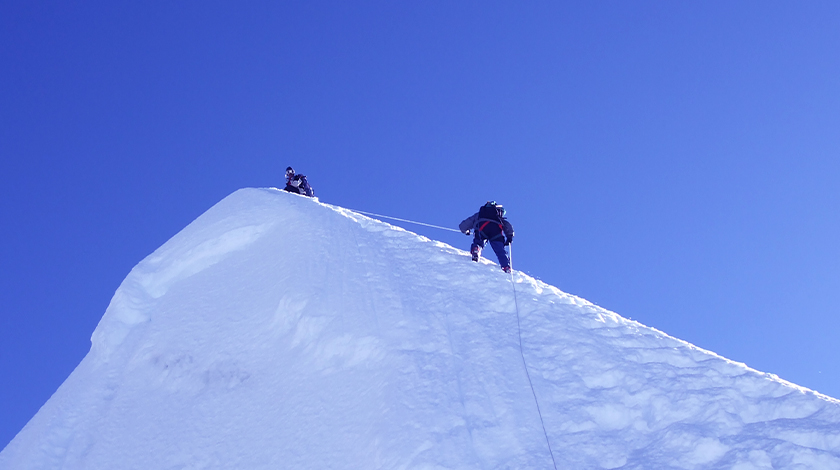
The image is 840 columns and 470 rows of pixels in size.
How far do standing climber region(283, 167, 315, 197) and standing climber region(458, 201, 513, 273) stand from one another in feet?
26.3

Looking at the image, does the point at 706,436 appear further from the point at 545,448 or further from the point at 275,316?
the point at 275,316

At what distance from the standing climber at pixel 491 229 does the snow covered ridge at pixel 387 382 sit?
0.59 meters

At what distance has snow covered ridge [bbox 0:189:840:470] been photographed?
249 inches

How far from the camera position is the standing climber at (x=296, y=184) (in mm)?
19719

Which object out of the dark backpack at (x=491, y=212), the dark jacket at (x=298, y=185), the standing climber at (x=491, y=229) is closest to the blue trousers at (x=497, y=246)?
the standing climber at (x=491, y=229)

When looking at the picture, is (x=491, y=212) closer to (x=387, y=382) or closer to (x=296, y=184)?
(x=387, y=382)

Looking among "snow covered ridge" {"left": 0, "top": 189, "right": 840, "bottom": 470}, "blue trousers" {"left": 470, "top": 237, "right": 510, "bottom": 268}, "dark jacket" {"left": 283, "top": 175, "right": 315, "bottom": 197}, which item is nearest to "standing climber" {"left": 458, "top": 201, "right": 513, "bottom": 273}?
"blue trousers" {"left": 470, "top": 237, "right": 510, "bottom": 268}

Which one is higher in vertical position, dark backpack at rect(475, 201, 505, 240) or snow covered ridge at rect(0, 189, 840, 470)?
dark backpack at rect(475, 201, 505, 240)

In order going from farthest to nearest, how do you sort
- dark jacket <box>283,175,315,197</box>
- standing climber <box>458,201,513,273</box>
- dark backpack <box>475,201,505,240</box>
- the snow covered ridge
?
dark jacket <box>283,175,315,197</box>, dark backpack <box>475,201,505,240</box>, standing climber <box>458,201,513,273</box>, the snow covered ridge

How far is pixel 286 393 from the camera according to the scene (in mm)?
8523

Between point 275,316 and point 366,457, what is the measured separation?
4.28 meters

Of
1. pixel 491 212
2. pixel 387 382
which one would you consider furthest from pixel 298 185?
pixel 387 382


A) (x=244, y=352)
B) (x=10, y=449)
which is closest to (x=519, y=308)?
(x=244, y=352)

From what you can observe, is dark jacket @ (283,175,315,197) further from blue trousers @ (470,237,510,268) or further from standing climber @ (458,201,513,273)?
blue trousers @ (470,237,510,268)
